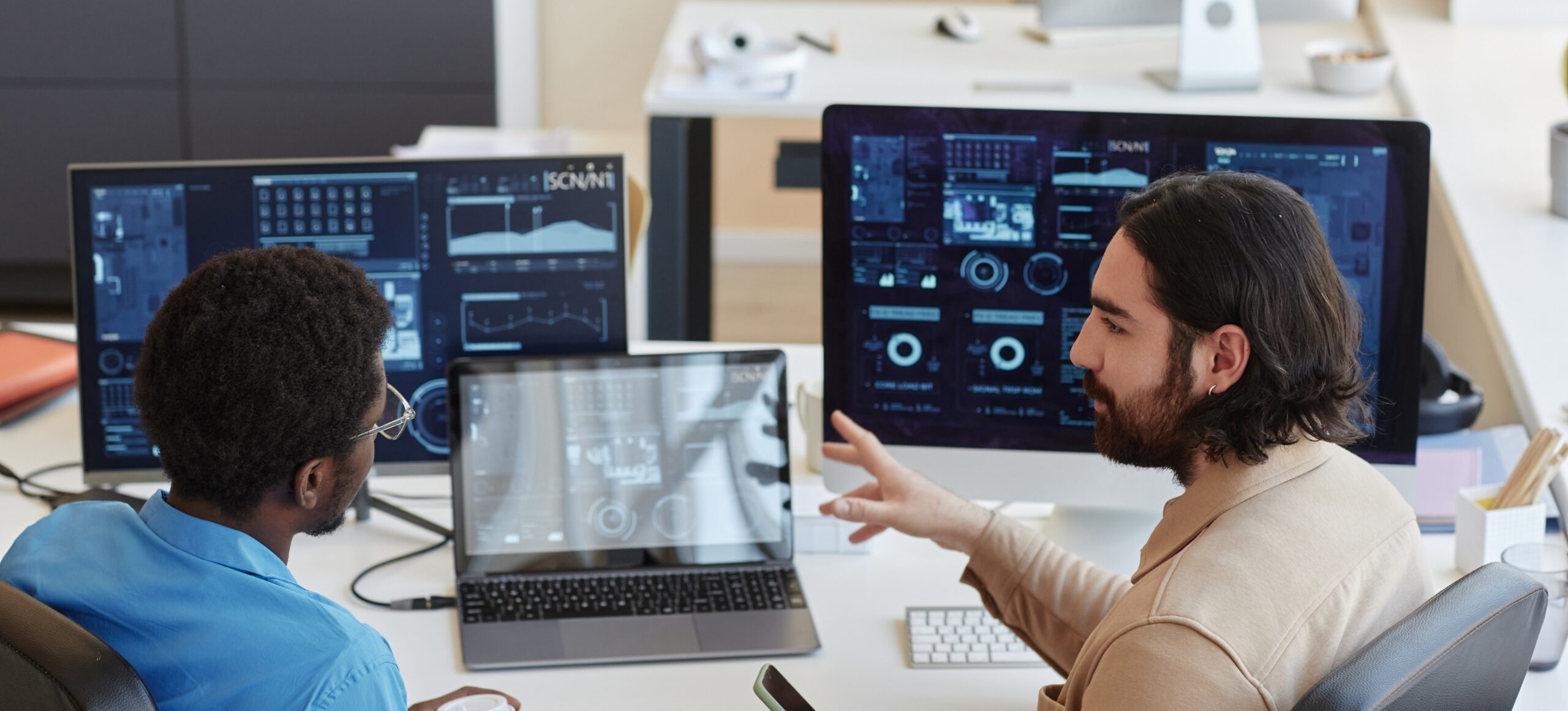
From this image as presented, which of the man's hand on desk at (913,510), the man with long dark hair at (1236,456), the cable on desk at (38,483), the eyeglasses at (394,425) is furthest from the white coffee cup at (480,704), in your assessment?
the cable on desk at (38,483)

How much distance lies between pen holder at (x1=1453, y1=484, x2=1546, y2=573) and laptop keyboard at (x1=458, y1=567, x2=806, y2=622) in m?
0.66

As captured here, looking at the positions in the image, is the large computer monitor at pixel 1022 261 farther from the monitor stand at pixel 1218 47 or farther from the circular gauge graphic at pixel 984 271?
the monitor stand at pixel 1218 47

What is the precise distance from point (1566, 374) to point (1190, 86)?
4.65 feet

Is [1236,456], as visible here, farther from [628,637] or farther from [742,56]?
[742,56]

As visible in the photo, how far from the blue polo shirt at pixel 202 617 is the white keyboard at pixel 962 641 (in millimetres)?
541

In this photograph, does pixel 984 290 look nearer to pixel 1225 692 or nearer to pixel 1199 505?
pixel 1199 505

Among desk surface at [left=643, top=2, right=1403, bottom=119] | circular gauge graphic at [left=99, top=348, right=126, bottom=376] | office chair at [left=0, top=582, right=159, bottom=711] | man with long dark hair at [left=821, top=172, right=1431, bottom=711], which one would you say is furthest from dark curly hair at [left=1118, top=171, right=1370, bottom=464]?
desk surface at [left=643, top=2, right=1403, bottom=119]

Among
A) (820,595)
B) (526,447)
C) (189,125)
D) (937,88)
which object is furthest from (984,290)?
(189,125)

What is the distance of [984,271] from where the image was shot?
4.59ft

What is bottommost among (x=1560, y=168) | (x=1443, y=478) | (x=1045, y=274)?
(x=1443, y=478)

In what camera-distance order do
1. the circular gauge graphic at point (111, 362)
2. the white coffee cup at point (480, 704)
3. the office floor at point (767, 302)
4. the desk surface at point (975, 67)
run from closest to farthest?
1. the white coffee cup at point (480, 704)
2. the circular gauge graphic at point (111, 362)
3. the desk surface at point (975, 67)
4. the office floor at point (767, 302)

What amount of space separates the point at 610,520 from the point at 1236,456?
0.65 metres

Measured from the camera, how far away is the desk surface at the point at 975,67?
302 cm

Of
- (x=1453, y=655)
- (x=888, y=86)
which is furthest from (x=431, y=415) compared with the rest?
(x=888, y=86)
